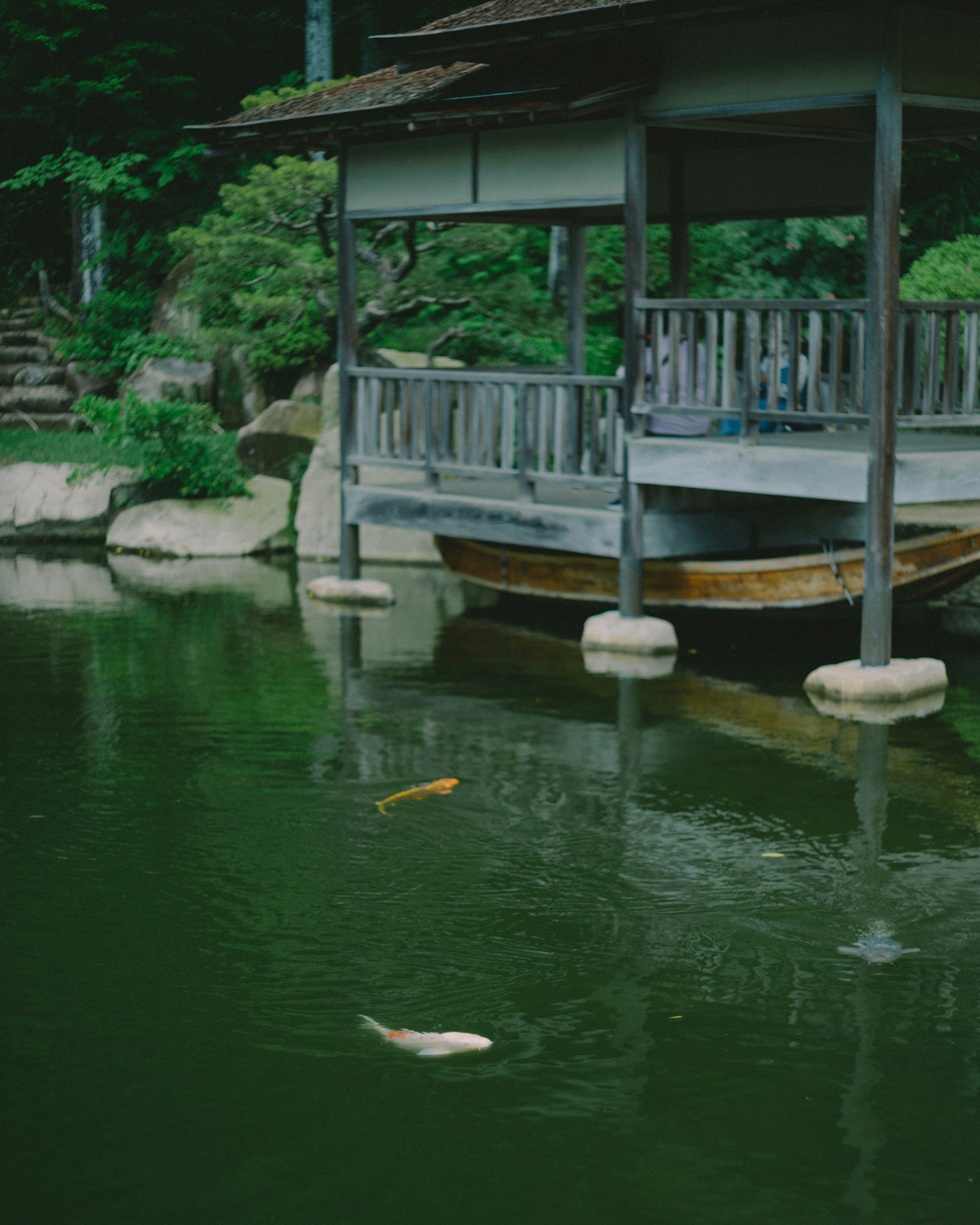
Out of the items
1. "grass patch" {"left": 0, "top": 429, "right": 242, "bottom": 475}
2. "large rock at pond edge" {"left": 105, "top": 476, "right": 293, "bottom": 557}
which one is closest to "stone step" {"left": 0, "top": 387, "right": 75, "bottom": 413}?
"grass patch" {"left": 0, "top": 429, "right": 242, "bottom": 475}

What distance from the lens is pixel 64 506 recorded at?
19.0m

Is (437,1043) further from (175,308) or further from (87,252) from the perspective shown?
(87,252)

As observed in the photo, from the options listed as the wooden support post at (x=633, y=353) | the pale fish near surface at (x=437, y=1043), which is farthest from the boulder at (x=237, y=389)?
the pale fish near surface at (x=437, y=1043)

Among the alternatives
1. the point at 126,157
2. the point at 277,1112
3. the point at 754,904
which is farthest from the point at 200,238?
the point at 277,1112

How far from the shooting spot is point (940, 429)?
632 inches

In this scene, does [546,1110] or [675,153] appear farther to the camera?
[675,153]

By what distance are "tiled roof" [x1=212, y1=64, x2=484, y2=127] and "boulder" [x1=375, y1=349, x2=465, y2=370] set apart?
4072 mm

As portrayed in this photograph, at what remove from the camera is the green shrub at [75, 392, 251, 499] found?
704 inches

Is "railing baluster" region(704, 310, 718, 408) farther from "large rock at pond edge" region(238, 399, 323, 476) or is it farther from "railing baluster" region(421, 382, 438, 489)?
"large rock at pond edge" region(238, 399, 323, 476)

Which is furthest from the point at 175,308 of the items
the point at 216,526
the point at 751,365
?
the point at 751,365

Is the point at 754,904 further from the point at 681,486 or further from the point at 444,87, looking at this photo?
the point at 444,87

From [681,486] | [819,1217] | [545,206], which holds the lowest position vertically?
[819,1217]

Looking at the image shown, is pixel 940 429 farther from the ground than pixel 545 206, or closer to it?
closer to it

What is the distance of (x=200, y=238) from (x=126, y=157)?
8.16 meters
